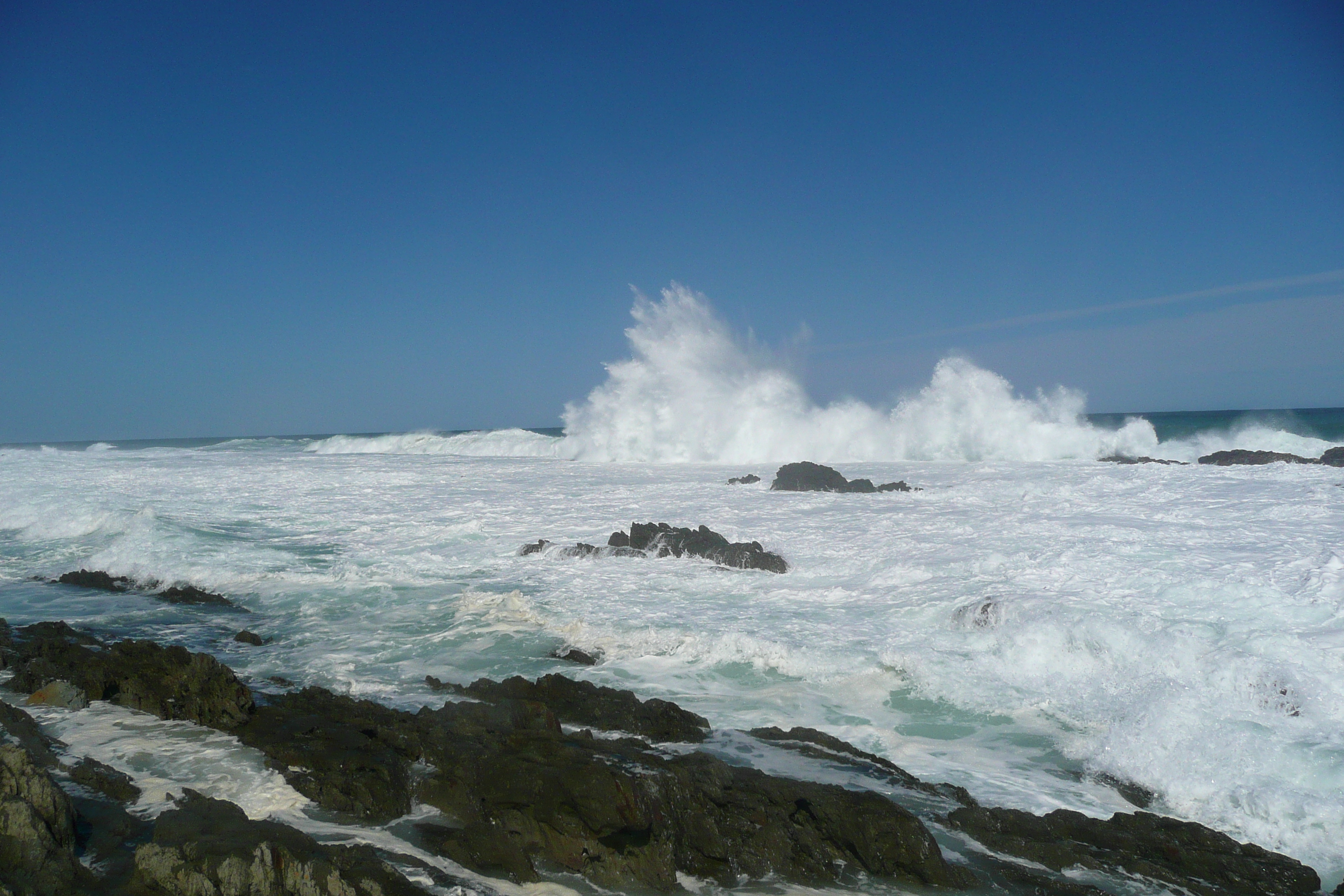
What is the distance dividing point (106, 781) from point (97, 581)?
26.9 feet

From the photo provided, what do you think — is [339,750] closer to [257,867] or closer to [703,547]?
[257,867]

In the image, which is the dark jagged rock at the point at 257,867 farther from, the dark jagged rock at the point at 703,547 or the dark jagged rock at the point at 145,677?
the dark jagged rock at the point at 703,547

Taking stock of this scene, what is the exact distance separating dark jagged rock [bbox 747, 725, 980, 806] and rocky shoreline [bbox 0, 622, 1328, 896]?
0.02m

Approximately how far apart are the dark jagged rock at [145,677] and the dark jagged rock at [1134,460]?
952 inches

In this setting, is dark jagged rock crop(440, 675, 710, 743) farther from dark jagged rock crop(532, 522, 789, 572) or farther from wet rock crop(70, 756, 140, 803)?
dark jagged rock crop(532, 522, 789, 572)

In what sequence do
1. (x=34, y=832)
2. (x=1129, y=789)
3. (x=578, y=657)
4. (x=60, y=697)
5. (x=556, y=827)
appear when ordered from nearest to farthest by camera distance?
(x=34, y=832)
(x=556, y=827)
(x=1129, y=789)
(x=60, y=697)
(x=578, y=657)

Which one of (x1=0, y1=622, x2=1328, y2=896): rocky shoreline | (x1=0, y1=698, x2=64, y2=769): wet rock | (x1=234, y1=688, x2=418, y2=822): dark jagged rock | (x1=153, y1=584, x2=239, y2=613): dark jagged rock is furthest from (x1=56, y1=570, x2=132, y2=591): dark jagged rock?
(x1=234, y1=688, x2=418, y2=822): dark jagged rock

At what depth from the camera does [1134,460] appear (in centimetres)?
2695

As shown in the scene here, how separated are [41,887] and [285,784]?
1.39 metres

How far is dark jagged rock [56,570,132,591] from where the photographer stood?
1053 centimetres

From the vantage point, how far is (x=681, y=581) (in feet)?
34.3

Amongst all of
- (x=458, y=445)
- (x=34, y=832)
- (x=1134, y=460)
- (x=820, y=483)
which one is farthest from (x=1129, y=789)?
(x=458, y=445)

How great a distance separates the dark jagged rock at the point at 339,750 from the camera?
13.9 feet

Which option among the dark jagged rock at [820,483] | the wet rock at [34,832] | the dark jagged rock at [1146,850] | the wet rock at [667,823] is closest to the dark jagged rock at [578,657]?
the wet rock at [667,823]
